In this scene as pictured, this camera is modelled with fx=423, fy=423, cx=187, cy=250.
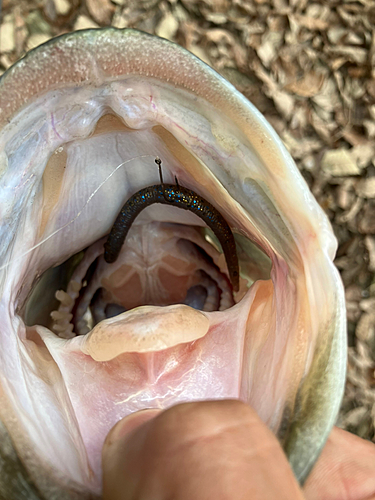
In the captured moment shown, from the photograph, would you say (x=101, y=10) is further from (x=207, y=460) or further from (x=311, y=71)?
(x=207, y=460)

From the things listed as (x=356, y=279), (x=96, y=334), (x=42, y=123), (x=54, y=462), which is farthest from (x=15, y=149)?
(x=356, y=279)

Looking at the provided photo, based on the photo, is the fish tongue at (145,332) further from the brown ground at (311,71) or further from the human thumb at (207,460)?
the brown ground at (311,71)

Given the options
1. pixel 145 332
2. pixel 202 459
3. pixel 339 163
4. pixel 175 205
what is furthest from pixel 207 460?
pixel 339 163

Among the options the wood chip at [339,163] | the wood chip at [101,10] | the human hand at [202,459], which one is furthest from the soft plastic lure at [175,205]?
the wood chip at [101,10]

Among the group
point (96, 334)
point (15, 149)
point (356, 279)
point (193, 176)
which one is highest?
point (15, 149)

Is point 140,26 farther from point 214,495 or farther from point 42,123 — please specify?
point 214,495

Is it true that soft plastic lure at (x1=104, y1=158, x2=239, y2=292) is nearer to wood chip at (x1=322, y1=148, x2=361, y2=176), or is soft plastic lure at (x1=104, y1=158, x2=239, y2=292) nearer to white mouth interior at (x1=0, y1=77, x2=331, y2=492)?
white mouth interior at (x1=0, y1=77, x2=331, y2=492)

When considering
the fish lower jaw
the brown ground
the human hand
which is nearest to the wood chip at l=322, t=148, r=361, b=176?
the brown ground
